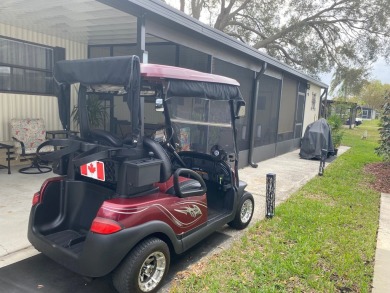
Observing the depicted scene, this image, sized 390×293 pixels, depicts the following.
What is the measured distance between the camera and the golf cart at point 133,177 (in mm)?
2447

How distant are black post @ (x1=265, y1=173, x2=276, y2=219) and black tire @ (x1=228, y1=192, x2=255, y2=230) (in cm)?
35

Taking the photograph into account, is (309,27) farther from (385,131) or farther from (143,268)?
(143,268)

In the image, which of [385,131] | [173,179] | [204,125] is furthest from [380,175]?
[173,179]

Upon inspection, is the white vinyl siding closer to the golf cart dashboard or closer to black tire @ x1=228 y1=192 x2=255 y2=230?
the golf cart dashboard

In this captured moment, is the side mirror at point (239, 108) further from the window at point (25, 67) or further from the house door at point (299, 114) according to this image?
the house door at point (299, 114)

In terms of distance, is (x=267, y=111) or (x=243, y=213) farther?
(x=267, y=111)

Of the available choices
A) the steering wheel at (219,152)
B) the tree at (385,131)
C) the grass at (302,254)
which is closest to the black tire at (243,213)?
the grass at (302,254)

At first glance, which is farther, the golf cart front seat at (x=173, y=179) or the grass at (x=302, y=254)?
the grass at (x=302, y=254)

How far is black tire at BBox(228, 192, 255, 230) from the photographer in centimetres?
410

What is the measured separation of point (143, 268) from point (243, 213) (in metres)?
1.98

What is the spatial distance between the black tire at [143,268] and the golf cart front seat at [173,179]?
49cm

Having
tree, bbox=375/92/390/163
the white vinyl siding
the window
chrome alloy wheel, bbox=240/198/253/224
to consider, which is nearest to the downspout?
tree, bbox=375/92/390/163

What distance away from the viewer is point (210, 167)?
3.85 metres

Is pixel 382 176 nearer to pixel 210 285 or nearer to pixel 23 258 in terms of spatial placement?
pixel 210 285
